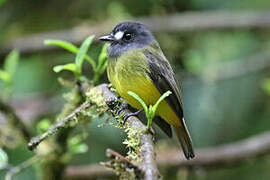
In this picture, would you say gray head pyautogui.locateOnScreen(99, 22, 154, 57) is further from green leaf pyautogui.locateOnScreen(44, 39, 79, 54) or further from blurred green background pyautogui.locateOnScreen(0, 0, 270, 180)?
blurred green background pyautogui.locateOnScreen(0, 0, 270, 180)

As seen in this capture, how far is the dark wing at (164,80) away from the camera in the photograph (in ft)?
8.96

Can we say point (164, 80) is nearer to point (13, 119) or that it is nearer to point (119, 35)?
point (119, 35)

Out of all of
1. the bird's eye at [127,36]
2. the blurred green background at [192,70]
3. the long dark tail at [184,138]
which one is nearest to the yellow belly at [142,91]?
the long dark tail at [184,138]

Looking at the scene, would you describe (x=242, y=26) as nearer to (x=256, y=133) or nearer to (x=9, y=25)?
(x=256, y=133)

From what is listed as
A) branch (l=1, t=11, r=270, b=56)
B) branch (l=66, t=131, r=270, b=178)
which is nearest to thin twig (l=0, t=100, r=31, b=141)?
branch (l=66, t=131, r=270, b=178)

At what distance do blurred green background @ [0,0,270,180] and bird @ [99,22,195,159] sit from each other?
4.87ft

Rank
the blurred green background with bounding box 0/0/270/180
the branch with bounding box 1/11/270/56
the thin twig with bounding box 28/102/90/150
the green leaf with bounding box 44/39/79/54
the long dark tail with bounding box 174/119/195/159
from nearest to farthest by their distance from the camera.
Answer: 1. the thin twig with bounding box 28/102/90/150
2. the green leaf with bounding box 44/39/79/54
3. the long dark tail with bounding box 174/119/195/159
4. the blurred green background with bounding box 0/0/270/180
5. the branch with bounding box 1/11/270/56

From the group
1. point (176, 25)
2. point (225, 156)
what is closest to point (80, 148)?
point (225, 156)

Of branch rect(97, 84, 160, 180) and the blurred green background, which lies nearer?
branch rect(97, 84, 160, 180)

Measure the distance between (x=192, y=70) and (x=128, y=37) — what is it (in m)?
1.85

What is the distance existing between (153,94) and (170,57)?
232 cm

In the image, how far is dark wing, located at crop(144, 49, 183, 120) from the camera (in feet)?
8.96

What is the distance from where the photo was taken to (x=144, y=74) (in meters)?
2.72

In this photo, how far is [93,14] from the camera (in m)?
5.34
